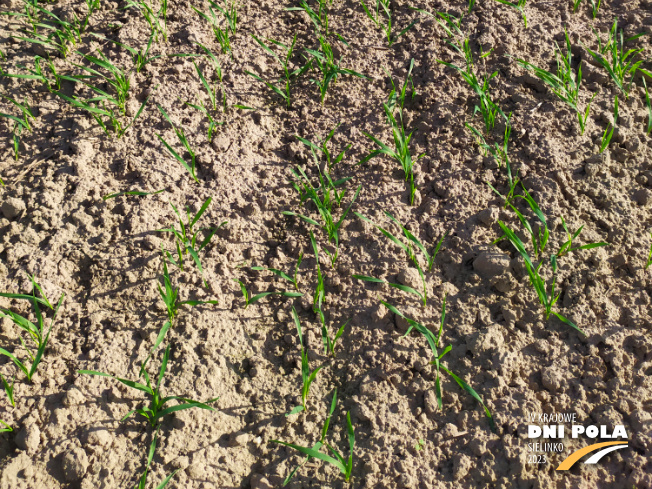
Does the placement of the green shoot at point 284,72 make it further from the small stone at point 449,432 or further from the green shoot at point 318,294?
the small stone at point 449,432

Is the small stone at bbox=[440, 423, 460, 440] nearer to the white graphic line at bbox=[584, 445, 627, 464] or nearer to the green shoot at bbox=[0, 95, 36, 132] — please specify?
the white graphic line at bbox=[584, 445, 627, 464]

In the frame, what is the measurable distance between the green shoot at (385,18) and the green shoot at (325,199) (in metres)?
0.95

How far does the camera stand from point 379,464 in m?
1.69

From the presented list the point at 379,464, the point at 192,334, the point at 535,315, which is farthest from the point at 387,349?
the point at 192,334

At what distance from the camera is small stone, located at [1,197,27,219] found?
2129 millimetres

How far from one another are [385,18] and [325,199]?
4.29 ft

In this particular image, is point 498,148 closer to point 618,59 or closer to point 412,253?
point 412,253

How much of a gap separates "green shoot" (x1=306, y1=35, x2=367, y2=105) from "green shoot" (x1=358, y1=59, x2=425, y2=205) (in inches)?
8.7

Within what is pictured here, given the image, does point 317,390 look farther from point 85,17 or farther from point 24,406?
point 85,17

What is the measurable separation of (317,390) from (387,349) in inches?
11.7

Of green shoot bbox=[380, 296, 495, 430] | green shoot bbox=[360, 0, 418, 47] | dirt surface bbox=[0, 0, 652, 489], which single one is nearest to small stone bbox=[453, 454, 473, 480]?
dirt surface bbox=[0, 0, 652, 489]

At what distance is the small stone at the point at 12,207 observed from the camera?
2.13 meters

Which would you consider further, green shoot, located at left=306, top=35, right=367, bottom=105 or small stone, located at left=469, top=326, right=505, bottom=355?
green shoot, located at left=306, top=35, right=367, bottom=105

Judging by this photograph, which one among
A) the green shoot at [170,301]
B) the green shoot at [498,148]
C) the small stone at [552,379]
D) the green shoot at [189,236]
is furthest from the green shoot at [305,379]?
the green shoot at [498,148]
